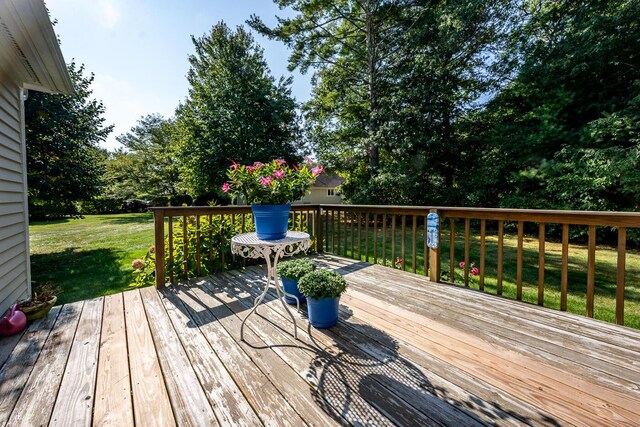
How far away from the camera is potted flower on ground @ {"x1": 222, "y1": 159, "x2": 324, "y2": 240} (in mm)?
1876

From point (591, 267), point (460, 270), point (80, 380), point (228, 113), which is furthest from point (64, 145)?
point (591, 267)

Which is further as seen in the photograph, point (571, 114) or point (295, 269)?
point (571, 114)

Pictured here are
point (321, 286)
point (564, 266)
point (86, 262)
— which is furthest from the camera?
point (86, 262)

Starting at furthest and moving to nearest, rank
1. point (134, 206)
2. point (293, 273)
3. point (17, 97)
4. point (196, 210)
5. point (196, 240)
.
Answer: point (134, 206) → point (196, 240) → point (196, 210) → point (17, 97) → point (293, 273)

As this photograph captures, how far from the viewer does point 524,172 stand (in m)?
7.85

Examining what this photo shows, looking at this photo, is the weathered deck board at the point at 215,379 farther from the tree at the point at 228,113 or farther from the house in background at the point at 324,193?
the house in background at the point at 324,193

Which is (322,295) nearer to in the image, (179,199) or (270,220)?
(270,220)

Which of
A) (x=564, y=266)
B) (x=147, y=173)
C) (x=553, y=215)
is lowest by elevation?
(x=564, y=266)

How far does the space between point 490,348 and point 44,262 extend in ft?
24.0

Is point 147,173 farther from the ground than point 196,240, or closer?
farther from the ground

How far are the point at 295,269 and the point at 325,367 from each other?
0.99 m

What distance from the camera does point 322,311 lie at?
2.03 m

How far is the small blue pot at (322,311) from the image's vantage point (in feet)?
6.62

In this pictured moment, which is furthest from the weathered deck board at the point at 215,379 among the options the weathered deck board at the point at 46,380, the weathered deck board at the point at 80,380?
the weathered deck board at the point at 46,380
